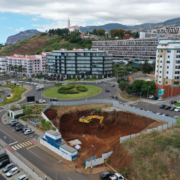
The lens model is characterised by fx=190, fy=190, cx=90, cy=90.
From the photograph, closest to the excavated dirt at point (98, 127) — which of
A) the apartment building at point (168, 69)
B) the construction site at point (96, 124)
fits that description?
the construction site at point (96, 124)

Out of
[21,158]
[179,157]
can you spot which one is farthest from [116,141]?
[21,158]

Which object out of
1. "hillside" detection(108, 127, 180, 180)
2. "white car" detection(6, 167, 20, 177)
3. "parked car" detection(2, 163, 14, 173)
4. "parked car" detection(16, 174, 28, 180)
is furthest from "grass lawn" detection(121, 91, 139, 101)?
"parked car" detection(16, 174, 28, 180)

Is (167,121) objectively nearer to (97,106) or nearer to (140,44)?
(97,106)

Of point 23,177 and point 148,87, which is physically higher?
point 148,87

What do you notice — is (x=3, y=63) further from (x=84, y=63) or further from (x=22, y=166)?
(x=22, y=166)

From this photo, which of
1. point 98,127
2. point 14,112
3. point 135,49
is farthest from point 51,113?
point 135,49

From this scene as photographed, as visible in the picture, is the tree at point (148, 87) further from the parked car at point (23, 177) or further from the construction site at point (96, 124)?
the parked car at point (23, 177)
